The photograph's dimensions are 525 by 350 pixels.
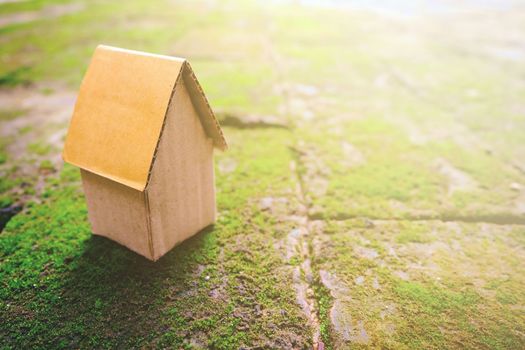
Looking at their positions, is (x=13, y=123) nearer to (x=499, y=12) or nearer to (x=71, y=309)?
(x=71, y=309)

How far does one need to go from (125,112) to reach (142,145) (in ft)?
0.71

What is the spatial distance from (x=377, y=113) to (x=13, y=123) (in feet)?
12.4

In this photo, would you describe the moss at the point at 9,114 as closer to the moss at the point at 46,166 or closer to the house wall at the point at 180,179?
the moss at the point at 46,166

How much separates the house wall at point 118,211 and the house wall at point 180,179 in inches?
2.7

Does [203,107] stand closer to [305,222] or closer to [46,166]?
[305,222]

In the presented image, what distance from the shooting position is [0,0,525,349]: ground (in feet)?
5.24

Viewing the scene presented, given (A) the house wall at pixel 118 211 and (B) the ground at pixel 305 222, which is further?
(A) the house wall at pixel 118 211

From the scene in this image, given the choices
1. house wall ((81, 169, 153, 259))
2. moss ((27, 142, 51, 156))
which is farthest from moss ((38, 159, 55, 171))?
house wall ((81, 169, 153, 259))

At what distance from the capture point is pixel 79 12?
8.16 m

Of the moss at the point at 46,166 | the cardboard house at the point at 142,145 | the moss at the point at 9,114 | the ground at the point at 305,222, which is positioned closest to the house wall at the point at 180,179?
the cardboard house at the point at 142,145

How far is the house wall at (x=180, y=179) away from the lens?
1662 millimetres

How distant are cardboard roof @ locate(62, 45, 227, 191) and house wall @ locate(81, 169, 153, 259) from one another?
12cm

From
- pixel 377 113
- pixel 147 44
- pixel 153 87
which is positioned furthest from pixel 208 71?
pixel 153 87

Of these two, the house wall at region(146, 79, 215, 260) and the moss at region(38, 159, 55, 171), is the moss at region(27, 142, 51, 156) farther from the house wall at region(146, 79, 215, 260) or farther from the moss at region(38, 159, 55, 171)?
the house wall at region(146, 79, 215, 260)
